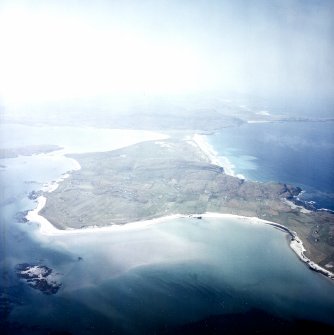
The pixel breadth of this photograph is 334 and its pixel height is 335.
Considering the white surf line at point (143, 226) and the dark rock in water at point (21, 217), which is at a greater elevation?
the dark rock in water at point (21, 217)

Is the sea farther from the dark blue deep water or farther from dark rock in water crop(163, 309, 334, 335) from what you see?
the dark blue deep water

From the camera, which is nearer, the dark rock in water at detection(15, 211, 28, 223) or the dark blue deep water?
the dark rock in water at detection(15, 211, 28, 223)

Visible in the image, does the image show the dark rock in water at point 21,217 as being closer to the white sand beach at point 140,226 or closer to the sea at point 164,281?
the sea at point 164,281

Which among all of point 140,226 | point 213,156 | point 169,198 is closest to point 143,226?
point 140,226

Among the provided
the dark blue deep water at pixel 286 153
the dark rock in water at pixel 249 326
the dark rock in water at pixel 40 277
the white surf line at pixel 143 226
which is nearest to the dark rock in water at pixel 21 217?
the white surf line at pixel 143 226

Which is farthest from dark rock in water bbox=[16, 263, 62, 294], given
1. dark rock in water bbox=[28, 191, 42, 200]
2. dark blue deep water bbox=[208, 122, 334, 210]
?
dark blue deep water bbox=[208, 122, 334, 210]

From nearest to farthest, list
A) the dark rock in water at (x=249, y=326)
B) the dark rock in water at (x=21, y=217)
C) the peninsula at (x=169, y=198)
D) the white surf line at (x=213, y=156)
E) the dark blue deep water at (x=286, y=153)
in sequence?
the dark rock in water at (x=249, y=326), the peninsula at (x=169, y=198), the dark rock in water at (x=21, y=217), the dark blue deep water at (x=286, y=153), the white surf line at (x=213, y=156)
